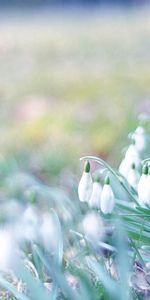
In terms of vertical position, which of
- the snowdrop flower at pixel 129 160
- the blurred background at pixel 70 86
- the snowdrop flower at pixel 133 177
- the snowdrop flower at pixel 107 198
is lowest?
the snowdrop flower at pixel 107 198

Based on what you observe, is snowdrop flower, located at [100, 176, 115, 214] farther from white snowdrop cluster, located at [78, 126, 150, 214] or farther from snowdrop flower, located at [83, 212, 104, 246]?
snowdrop flower, located at [83, 212, 104, 246]

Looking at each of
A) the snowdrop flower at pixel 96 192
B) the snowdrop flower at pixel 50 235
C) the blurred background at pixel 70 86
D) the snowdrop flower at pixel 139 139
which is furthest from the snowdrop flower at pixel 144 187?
the blurred background at pixel 70 86

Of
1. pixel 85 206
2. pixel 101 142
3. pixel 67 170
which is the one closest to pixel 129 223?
pixel 85 206

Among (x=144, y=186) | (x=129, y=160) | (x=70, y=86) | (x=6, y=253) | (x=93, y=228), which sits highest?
(x=70, y=86)

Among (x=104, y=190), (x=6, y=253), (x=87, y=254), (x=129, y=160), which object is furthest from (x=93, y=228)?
(x=6, y=253)

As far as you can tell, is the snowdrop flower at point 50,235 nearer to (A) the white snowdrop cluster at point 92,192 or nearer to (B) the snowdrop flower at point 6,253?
(A) the white snowdrop cluster at point 92,192

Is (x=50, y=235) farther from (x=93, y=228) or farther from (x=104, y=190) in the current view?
(x=104, y=190)

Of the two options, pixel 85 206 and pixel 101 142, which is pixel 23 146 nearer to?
pixel 101 142
